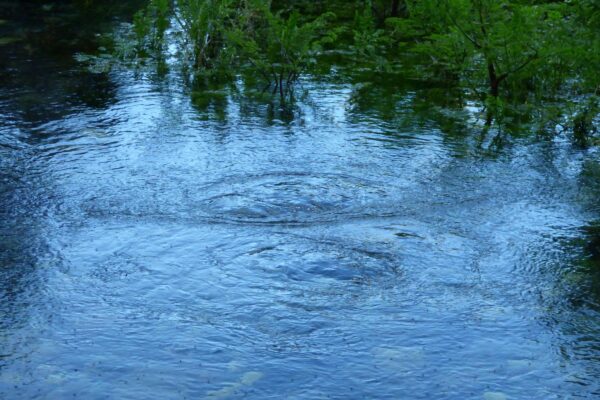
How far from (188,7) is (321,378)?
6.95 m

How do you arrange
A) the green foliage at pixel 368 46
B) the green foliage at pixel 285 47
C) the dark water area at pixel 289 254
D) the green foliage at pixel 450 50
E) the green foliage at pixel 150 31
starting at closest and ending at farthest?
the dark water area at pixel 289 254, the green foliage at pixel 450 50, the green foliage at pixel 285 47, the green foliage at pixel 150 31, the green foliage at pixel 368 46

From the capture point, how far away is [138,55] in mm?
11617

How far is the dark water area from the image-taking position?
4621 mm

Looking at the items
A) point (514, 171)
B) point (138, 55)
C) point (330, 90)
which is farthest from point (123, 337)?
point (138, 55)

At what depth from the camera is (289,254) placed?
590cm

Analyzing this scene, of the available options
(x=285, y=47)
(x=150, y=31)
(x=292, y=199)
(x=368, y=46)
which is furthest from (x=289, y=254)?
(x=150, y=31)

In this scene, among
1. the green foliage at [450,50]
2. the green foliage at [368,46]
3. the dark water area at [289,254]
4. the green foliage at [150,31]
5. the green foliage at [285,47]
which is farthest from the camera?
the green foliage at [368,46]

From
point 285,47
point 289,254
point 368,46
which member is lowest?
point 289,254

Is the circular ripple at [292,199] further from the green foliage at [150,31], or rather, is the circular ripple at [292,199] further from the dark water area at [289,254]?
the green foliage at [150,31]

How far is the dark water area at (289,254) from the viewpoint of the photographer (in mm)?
4621

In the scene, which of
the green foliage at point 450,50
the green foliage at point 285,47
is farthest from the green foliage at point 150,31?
the green foliage at point 285,47

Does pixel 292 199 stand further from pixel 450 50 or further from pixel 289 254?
pixel 450 50

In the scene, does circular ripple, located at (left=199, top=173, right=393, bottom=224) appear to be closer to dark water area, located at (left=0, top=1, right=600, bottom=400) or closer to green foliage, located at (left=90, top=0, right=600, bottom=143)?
dark water area, located at (left=0, top=1, right=600, bottom=400)

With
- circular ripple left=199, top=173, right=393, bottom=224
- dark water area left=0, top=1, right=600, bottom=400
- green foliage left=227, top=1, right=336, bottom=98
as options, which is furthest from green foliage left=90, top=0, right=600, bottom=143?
circular ripple left=199, top=173, right=393, bottom=224
